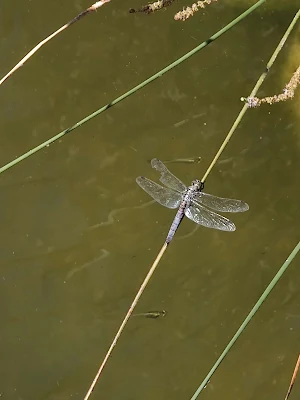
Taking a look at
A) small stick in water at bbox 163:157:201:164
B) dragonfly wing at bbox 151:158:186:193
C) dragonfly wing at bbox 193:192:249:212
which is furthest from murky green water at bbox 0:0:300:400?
dragonfly wing at bbox 193:192:249:212

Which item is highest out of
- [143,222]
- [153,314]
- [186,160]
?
[186,160]

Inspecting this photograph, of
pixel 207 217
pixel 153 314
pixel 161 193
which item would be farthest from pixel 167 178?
pixel 153 314

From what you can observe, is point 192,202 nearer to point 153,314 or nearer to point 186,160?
point 186,160

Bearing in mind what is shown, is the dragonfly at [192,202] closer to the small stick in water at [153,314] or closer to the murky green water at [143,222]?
the murky green water at [143,222]

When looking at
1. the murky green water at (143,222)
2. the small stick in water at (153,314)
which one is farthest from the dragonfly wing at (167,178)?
the small stick in water at (153,314)

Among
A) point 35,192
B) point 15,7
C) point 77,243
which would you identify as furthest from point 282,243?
point 15,7

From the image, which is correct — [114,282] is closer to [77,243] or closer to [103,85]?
[77,243]
